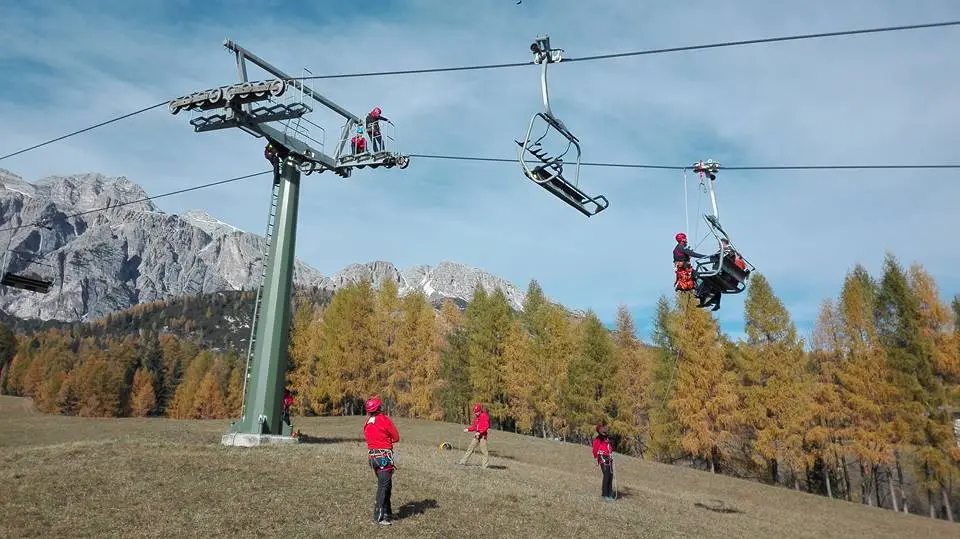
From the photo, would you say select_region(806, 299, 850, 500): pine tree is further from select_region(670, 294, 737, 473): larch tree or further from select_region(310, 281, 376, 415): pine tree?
select_region(310, 281, 376, 415): pine tree

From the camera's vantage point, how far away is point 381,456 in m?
12.4

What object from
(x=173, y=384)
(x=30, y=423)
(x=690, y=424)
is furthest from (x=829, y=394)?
(x=173, y=384)

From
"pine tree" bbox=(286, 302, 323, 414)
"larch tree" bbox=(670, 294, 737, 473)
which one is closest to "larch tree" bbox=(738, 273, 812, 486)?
"larch tree" bbox=(670, 294, 737, 473)

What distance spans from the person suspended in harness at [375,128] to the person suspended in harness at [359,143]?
518 millimetres

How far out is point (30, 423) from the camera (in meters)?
35.5

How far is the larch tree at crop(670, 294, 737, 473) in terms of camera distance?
42062 mm

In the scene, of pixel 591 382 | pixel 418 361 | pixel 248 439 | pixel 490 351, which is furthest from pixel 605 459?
pixel 418 361

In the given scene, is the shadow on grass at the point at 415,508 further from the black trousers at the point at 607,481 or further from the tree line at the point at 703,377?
the tree line at the point at 703,377

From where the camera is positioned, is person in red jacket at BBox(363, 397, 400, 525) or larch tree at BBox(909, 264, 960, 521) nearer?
person in red jacket at BBox(363, 397, 400, 525)

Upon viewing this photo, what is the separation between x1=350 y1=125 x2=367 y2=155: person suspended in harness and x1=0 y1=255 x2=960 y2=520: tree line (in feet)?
52.9

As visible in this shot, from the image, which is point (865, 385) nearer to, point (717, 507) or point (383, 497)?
point (717, 507)

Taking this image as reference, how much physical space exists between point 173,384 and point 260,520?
122 m

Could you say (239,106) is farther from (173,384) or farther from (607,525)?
(173,384)

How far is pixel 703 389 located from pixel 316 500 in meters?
36.1
